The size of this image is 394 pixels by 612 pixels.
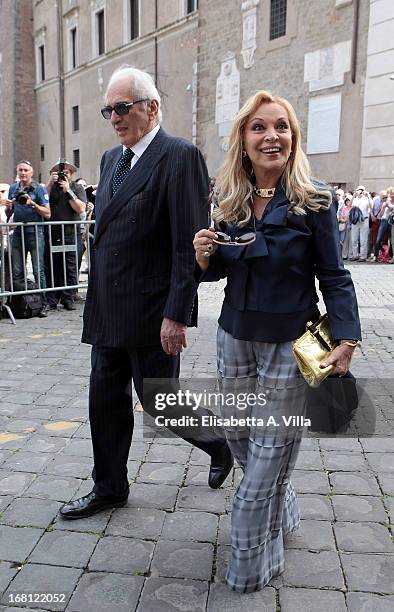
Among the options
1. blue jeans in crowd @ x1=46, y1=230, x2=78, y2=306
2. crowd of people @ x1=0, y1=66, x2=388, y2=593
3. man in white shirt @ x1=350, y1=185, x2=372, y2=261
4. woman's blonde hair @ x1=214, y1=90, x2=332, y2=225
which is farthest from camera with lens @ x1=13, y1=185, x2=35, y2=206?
man in white shirt @ x1=350, y1=185, x2=372, y2=261

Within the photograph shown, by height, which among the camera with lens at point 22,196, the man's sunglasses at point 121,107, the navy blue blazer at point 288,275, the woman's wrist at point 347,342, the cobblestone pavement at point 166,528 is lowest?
the cobblestone pavement at point 166,528

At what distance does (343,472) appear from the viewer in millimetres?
3525

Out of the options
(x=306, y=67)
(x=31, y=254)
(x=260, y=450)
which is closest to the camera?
(x=260, y=450)

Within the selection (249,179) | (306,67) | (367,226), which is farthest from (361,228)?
(249,179)

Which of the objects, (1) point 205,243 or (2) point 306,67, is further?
(2) point 306,67

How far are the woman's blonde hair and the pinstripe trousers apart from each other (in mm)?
498

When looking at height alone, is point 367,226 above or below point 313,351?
below

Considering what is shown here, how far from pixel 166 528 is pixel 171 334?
3.10 feet

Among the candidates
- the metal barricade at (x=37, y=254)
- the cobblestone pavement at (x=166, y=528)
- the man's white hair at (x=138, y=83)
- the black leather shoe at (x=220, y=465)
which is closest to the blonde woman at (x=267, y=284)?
the cobblestone pavement at (x=166, y=528)

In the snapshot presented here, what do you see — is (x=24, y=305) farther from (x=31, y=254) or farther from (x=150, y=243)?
(x=150, y=243)

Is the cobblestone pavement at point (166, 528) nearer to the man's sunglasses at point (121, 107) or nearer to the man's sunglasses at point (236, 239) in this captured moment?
the man's sunglasses at point (236, 239)

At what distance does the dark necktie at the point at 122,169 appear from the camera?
2826mm

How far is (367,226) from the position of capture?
51.3ft

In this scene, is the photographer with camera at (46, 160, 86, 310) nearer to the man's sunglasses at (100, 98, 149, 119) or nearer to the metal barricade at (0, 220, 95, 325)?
the metal barricade at (0, 220, 95, 325)
